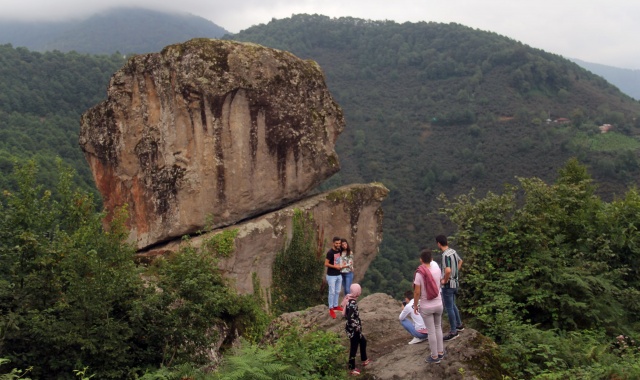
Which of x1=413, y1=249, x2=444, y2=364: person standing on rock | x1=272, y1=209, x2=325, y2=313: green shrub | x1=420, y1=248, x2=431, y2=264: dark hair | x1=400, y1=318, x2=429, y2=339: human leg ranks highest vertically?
x1=420, y1=248, x2=431, y2=264: dark hair

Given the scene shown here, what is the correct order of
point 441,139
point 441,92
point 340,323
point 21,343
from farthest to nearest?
point 441,92, point 441,139, point 340,323, point 21,343

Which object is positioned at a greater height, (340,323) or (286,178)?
Answer: (286,178)

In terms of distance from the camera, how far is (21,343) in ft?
29.9

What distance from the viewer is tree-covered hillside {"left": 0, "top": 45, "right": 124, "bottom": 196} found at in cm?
3728

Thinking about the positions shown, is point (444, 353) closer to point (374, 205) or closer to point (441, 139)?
point (374, 205)

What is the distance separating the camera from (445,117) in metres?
63.0

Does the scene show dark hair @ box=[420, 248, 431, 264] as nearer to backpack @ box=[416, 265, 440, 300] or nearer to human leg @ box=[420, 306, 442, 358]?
backpack @ box=[416, 265, 440, 300]

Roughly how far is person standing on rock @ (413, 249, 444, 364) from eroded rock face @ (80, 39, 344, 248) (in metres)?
8.38

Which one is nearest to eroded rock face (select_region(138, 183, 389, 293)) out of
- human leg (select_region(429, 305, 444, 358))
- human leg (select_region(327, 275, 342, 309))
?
human leg (select_region(327, 275, 342, 309))

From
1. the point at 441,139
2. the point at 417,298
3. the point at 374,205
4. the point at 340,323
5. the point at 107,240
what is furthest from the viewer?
the point at 441,139

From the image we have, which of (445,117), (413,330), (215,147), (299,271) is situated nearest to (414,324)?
(413,330)

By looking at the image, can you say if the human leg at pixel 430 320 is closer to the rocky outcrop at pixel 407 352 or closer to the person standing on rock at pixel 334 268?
the rocky outcrop at pixel 407 352

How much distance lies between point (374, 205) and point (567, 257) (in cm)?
654

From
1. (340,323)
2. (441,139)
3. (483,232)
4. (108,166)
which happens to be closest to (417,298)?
(340,323)
